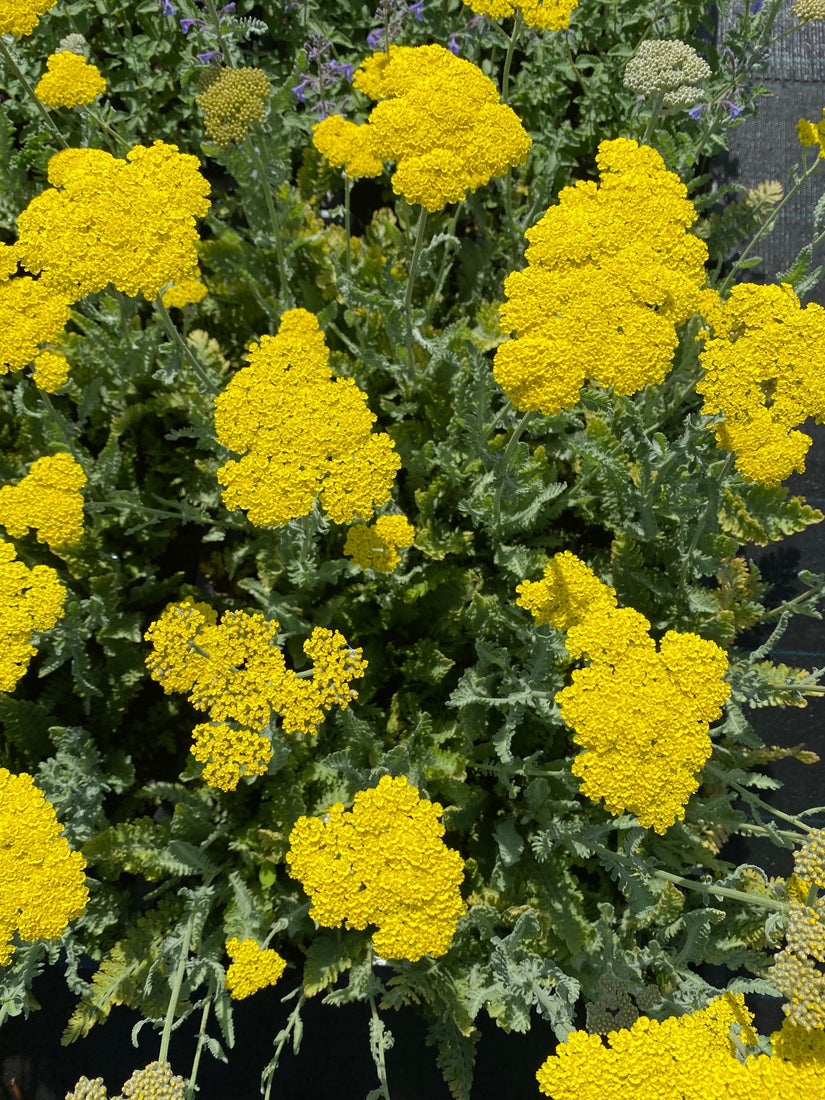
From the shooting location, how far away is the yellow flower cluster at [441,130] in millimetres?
2797

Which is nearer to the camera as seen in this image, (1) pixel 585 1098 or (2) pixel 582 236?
(1) pixel 585 1098

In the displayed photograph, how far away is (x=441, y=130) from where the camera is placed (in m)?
2.83

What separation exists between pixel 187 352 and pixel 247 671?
139cm

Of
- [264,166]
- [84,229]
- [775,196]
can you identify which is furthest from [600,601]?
[775,196]

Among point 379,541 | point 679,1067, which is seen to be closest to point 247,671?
point 379,541

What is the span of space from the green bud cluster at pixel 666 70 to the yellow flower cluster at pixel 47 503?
298 cm

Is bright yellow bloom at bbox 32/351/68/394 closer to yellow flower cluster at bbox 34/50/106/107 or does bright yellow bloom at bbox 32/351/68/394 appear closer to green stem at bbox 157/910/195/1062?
yellow flower cluster at bbox 34/50/106/107

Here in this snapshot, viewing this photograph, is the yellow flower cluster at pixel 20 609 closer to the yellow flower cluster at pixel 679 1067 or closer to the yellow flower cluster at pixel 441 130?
the yellow flower cluster at pixel 441 130

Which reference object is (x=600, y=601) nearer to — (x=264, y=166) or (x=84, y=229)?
(x=84, y=229)

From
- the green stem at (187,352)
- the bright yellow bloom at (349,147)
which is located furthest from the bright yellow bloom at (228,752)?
the bright yellow bloom at (349,147)

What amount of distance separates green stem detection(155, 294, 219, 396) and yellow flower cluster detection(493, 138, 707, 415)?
1.38 meters

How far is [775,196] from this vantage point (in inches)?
173

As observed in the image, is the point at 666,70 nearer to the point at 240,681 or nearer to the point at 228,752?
the point at 240,681

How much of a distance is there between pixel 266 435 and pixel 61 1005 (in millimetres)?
3824
